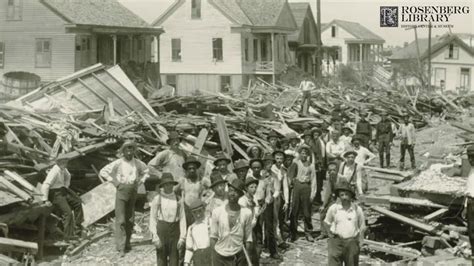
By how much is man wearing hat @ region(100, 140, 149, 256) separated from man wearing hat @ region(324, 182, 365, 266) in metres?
3.84

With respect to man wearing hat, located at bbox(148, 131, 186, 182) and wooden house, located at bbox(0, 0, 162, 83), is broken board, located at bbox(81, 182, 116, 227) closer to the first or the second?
man wearing hat, located at bbox(148, 131, 186, 182)

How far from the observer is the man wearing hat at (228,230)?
8453 mm

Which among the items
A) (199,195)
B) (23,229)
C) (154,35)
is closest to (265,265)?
(199,195)

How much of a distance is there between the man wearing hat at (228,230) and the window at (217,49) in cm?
4009

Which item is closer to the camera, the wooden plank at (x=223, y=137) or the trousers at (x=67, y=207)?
the trousers at (x=67, y=207)

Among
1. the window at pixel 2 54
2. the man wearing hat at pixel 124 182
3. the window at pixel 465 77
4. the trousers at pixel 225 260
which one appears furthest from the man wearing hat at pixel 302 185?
the window at pixel 465 77

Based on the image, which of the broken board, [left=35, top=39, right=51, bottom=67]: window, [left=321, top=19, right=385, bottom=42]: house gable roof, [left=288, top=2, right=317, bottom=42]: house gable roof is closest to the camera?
the broken board

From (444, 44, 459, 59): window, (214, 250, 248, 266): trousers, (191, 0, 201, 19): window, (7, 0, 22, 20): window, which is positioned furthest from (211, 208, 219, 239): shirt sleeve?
(444, 44, 459, 59): window

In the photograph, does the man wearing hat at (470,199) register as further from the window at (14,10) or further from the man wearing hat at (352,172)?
the window at (14,10)

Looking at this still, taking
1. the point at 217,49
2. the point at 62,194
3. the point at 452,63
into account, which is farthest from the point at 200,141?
the point at 452,63

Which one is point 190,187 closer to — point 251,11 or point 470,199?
point 470,199

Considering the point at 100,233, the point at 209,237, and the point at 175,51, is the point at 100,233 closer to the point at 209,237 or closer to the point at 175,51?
the point at 209,237

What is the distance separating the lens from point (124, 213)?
11.6 metres

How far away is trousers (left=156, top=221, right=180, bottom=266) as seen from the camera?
379 inches
